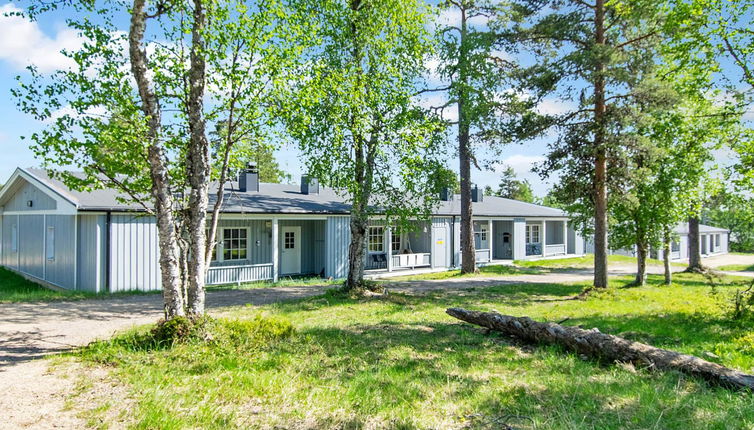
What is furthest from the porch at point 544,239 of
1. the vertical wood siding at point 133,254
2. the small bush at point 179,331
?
the small bush at point 179,331

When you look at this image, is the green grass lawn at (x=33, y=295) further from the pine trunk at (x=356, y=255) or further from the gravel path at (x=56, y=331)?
the pine trunk at (x=356, y=255)

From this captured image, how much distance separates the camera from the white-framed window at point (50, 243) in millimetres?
14648

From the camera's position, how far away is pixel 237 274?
15.2m

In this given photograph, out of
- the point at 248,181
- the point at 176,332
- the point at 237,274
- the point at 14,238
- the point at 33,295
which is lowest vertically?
the point at 33,295

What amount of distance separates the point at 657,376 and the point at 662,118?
11492mm

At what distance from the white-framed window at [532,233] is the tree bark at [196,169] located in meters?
24.1

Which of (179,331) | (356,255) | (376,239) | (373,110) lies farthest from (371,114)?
(376,239)

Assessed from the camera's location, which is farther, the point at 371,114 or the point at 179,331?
the point at 371,114

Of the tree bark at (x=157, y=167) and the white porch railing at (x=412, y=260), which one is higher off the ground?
the tree bark at (x=157, y=167)

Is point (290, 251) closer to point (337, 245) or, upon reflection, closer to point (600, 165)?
point (337, 245)

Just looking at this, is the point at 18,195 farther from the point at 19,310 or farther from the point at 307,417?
the point at 307,417

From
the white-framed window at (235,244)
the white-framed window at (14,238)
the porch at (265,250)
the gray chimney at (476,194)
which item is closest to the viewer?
the porch at (265,250)

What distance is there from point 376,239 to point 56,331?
14323 mm

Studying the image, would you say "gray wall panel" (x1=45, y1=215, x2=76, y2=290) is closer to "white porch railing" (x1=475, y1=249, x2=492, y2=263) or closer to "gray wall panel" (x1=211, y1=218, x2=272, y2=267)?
"gray wall panel" (x1=211, y1=218, x2=272, y2=267)
